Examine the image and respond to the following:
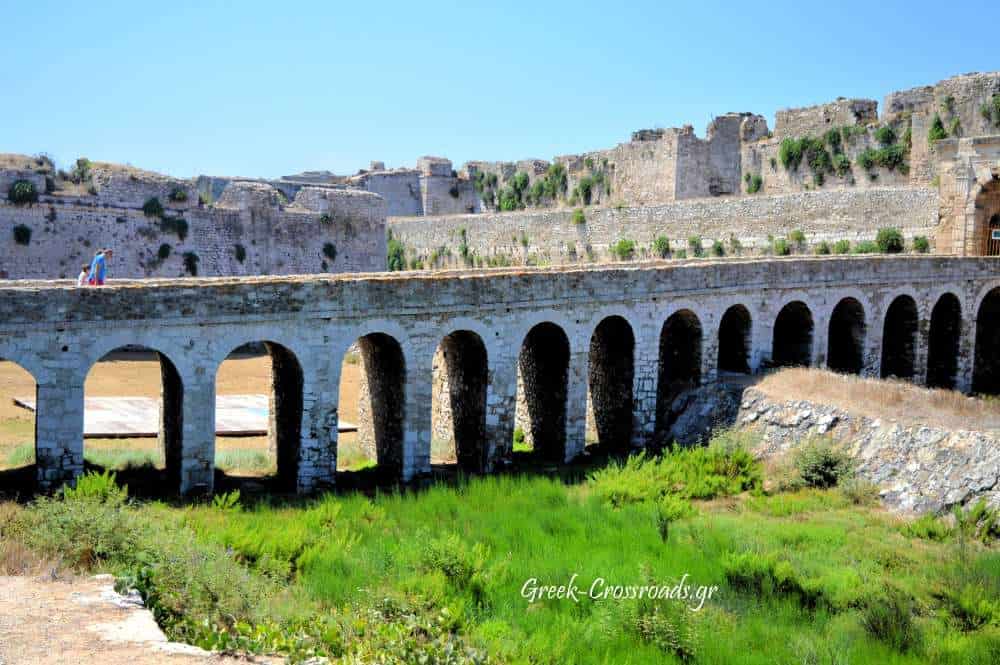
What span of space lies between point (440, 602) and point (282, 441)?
6.86 metres

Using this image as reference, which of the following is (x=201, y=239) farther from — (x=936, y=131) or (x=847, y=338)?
(x=936, y=131)

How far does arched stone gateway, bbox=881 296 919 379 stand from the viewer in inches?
1057

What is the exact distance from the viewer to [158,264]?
1098 inches

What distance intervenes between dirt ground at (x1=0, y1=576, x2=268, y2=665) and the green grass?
0.41 metres

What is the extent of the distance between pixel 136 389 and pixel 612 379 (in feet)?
37.2

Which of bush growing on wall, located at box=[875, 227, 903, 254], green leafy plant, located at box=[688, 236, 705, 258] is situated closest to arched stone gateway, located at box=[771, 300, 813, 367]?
bush growing on wall, located at box=[875, 227, 903, 254]

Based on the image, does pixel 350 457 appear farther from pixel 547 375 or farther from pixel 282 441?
pixel 547 375

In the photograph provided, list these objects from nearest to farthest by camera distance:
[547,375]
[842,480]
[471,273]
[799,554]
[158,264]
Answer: [799,554] → [842,480] → [471,273] → [547,375] → [158,264]

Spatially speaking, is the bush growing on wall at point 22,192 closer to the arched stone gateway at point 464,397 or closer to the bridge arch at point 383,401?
the bridge arch at point 383,401

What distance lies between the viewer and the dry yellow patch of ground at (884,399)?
17.2m

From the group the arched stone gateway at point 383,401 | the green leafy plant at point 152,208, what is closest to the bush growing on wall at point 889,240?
the arched stone gateway at point 383,401

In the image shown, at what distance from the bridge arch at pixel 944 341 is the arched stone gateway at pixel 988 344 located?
5.93 ft

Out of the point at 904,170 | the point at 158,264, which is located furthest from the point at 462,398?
the point at 904,170

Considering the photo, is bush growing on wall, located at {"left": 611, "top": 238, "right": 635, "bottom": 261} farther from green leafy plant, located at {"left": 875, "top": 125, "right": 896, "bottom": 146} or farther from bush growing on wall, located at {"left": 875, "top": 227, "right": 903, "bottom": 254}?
green leafy plant, located at {"left": 875, "top": 125, "right": 896, "bottom": 146}
